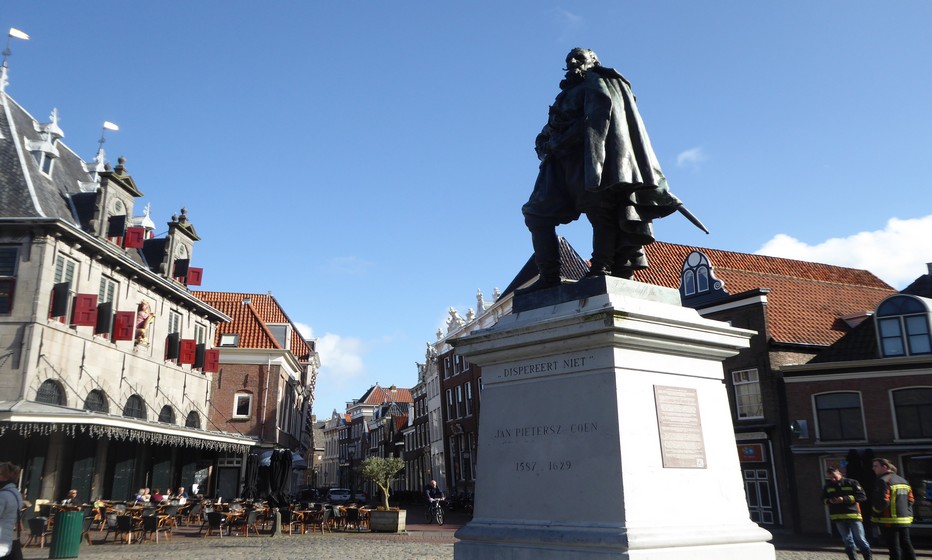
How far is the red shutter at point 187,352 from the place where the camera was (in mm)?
30031

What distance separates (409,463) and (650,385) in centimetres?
6314

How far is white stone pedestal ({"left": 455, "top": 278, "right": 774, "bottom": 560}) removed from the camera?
4.05 m

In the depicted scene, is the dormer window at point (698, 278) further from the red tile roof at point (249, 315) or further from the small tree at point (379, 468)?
the red tile roof at point (249, 315)

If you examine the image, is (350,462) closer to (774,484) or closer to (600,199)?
(774,484)

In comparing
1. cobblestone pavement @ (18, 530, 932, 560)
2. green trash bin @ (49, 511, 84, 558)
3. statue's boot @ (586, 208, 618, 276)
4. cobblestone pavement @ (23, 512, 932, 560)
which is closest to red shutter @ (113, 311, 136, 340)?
cobblestone pavement @ (23, 512, 932, 560)

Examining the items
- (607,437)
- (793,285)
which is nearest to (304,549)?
(607,437)

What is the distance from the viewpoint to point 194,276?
33.0 meters

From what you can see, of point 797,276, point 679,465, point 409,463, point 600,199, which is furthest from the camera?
point 409,463

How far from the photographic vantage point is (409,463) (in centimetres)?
6500

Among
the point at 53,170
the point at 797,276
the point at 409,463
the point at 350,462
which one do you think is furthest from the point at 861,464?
the point at 350,462

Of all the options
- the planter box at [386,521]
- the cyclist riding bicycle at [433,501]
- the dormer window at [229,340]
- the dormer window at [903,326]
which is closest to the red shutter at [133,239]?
the planter box at [386,521]

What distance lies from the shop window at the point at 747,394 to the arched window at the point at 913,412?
4.10 meters

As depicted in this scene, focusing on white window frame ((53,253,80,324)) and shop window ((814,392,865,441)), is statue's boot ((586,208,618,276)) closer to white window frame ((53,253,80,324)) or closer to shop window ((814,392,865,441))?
shop window ((814,392,865,441))

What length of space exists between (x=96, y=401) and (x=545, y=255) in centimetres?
2278
